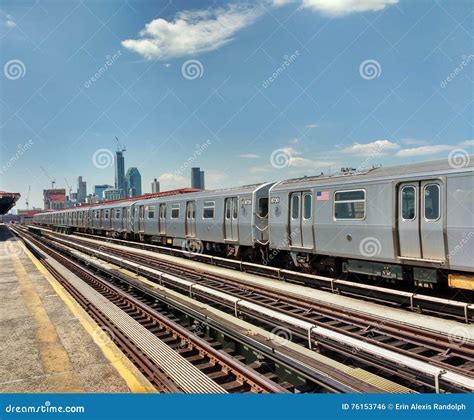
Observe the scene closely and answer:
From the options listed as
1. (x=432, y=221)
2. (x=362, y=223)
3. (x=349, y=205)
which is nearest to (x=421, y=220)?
(x=432, y=221)

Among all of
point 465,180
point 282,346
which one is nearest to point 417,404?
point 282,346

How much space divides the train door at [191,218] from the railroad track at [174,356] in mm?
9502

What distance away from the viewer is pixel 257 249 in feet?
55.5

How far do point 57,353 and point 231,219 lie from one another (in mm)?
11024

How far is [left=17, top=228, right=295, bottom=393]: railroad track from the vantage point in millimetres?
5750

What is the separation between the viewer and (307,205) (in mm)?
13062

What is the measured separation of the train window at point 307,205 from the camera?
42.3 ft

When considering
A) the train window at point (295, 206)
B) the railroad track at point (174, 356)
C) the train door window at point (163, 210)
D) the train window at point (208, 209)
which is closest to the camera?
the railroad track at point (174, 356)

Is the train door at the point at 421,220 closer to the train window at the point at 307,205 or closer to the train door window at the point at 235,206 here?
the train window at the point at 307,205

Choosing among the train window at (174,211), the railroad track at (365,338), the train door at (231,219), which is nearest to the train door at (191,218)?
the train window at (174,211)

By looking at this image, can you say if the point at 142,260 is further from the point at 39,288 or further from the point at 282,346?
the point at 282,346

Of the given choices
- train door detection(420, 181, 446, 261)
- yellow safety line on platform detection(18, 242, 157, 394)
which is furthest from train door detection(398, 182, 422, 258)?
yellow safety line on platform detection(18, 242, 157, 394)

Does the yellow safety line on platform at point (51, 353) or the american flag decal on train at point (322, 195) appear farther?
the american flag decal on train at point (322, 195)

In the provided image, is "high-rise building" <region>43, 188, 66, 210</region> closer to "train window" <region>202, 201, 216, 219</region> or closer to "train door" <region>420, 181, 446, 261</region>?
"train window" <region>202, 201, 216, 219</region>
